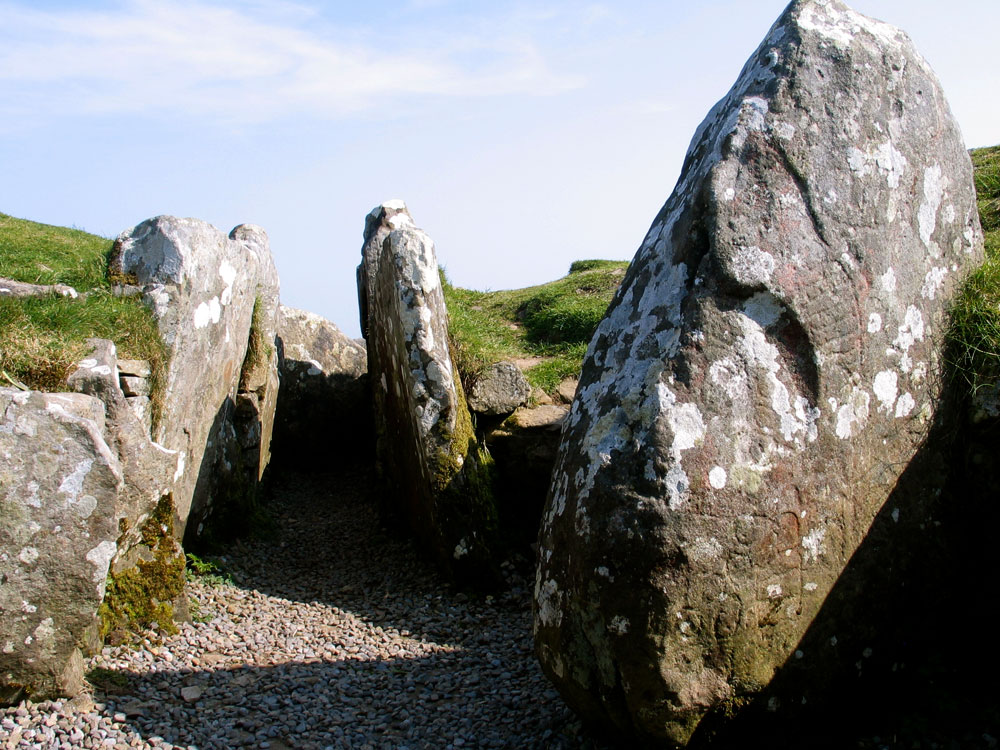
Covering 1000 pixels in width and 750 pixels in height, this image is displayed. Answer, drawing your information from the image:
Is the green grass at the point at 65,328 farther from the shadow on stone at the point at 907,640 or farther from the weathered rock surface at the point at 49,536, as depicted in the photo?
the shadow on stone at the point at 907,640

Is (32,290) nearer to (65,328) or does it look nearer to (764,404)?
(65,328)

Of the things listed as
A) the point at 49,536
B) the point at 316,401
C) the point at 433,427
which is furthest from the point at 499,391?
the point at 49,536

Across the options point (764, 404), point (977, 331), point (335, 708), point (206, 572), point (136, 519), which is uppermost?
point (977, 331)

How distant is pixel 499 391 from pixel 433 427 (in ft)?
3.76

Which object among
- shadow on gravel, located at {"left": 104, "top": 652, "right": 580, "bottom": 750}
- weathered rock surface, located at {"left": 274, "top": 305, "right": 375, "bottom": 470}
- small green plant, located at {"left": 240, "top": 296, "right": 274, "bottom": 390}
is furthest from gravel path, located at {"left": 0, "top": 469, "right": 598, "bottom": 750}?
weathered rock surface, located at {"left": 274, "top": 305, "right": 375, "bottom": 470}

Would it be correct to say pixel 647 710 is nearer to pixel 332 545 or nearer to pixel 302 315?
pixel 332 545

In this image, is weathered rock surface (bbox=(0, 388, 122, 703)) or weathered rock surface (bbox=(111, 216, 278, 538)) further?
weathered rock surface (bbox=(111, 216, 278, 538))

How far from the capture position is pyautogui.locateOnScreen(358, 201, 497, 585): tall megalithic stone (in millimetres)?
6391

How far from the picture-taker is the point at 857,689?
3.87 m

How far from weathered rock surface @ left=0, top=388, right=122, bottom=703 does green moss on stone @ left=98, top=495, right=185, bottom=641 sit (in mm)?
627

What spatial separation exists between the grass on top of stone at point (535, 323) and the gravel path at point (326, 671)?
209 centimetres

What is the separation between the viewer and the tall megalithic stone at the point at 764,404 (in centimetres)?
354

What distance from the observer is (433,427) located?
639 cm

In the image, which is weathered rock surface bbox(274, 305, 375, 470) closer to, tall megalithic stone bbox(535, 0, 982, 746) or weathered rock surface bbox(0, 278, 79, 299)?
weathered rock surface bbox(0, 278, 79, 299)
